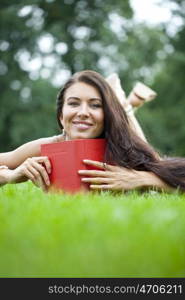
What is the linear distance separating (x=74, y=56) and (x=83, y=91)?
72.2 feet

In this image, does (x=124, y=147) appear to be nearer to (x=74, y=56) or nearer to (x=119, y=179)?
(x=119, y=179)

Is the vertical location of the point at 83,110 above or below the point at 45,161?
above

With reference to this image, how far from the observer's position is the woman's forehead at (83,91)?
177 inches

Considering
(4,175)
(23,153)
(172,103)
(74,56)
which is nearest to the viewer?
(4,175)

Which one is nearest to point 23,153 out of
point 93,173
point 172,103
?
point 93,173

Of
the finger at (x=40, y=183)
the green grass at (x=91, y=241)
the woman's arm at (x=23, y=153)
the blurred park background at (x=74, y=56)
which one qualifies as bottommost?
the green grass at (x=91, y=241)

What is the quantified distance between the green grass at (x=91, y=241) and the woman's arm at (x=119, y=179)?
3.42 ft

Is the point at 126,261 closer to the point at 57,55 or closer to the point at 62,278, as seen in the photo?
the point at 62,278

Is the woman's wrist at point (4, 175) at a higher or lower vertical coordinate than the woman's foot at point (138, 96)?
lower

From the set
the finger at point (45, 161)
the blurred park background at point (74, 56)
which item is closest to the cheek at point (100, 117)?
the finger at point (45, 161)

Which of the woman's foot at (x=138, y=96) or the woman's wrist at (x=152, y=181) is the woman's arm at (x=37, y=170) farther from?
the woman's foot at (x=138, y=96)

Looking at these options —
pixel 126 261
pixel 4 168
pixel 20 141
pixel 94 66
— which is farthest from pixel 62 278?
pixel 94 66

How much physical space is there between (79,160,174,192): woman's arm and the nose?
444 mm

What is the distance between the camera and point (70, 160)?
417 centimetres
